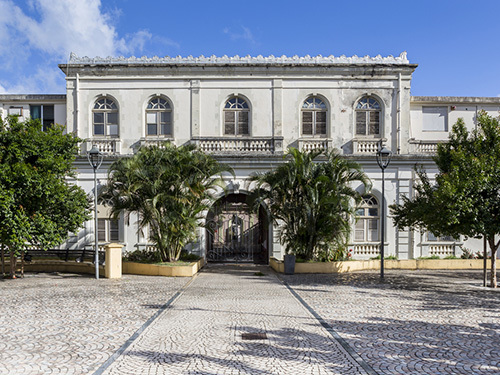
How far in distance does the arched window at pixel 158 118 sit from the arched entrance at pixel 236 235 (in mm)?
4591

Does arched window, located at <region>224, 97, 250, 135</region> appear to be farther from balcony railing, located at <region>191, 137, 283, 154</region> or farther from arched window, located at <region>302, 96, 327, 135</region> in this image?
arched window, located at <region>302, 96, 327, 135</region>

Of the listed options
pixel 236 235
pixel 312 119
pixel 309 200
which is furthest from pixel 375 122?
pixel 236 235

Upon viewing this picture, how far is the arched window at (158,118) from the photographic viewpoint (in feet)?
72.7

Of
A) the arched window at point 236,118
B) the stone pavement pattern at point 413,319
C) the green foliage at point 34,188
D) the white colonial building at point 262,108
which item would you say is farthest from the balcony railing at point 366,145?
the green foliage at point 34,188

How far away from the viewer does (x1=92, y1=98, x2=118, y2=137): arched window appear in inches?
874

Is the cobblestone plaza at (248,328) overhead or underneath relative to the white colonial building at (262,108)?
underneath

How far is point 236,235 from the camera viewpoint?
23312 mm

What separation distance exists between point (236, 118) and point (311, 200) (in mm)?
7201

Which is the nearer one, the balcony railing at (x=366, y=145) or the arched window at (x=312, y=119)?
the balcony railing at (x=366, y=145)

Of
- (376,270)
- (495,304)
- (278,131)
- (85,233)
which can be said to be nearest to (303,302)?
(495,304)

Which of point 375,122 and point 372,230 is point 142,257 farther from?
point 375,122

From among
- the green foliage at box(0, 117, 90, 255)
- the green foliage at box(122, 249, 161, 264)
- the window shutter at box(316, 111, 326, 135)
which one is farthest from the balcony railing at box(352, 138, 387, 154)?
the green foliage at box(0, 117, 90, 255)

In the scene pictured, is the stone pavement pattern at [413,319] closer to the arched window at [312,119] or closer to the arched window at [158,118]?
the arched window at [312,119]

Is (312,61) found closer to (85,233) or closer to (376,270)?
(376,270)
